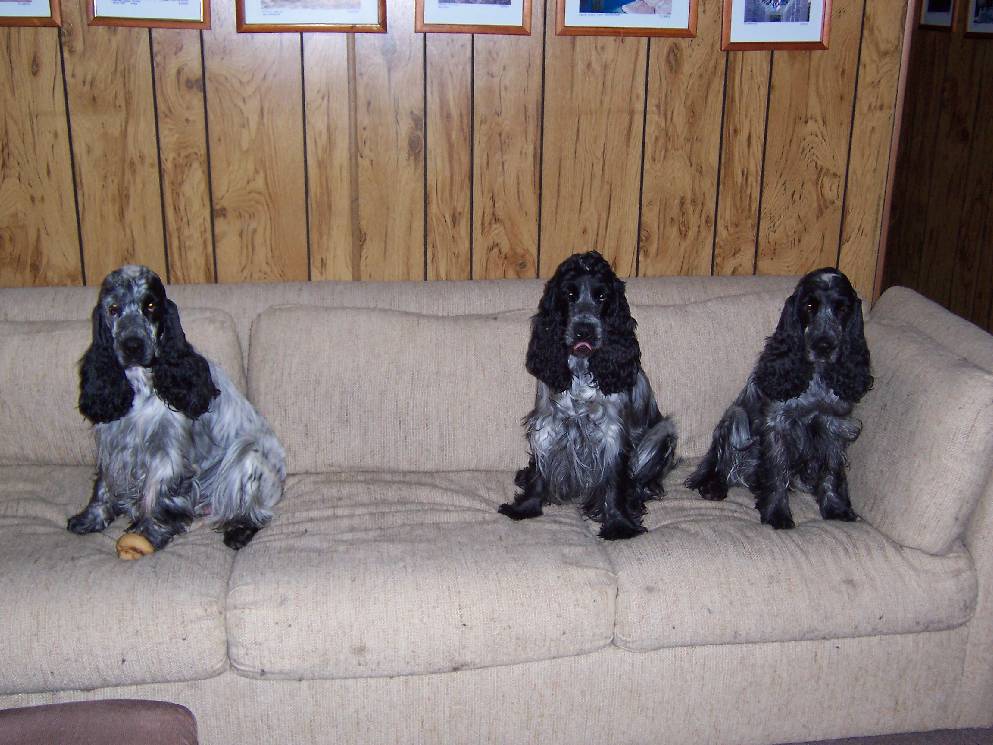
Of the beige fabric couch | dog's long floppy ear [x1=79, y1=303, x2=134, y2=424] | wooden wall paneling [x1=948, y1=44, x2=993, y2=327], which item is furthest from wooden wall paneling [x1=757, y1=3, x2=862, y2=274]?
dog's long floppy ear [x1=79, y1=303, x2=134, y2=424]

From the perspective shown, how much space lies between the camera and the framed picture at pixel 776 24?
359 cm

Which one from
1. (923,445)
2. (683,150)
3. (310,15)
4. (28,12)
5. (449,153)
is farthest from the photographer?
(683,150)

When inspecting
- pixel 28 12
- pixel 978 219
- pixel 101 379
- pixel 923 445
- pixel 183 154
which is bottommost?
pixel 923 445

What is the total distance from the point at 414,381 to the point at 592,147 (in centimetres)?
120

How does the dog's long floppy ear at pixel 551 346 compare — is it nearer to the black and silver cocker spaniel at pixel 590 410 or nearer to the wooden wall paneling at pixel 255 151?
the black and silver cocker spaniel at pixel 590 410

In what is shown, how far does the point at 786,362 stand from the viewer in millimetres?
2926

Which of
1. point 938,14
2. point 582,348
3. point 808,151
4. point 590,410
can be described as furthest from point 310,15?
point 938,14

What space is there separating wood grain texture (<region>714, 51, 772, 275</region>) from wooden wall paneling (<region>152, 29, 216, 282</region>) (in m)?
1.93

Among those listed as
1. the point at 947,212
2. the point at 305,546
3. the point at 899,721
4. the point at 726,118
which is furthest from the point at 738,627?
the point at 947,212

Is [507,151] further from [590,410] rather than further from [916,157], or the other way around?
[916,157]

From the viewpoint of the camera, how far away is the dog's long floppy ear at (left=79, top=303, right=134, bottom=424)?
272 centimetres

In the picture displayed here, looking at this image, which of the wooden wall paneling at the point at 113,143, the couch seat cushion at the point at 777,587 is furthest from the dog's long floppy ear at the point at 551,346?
the wooden wall paneling at the point at 113,143

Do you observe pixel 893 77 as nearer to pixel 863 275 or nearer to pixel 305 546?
pixel 863 275

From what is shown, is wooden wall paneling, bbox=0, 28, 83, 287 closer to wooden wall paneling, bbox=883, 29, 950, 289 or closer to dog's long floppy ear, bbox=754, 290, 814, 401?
dog's long floppy ear, bbox=754, 290, 814, 401
